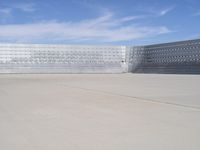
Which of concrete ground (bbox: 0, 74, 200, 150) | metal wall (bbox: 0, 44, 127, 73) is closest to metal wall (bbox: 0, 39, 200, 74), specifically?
metal wall (bbox: 0, 44, 127, 73)

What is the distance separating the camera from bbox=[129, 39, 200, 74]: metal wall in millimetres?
41594

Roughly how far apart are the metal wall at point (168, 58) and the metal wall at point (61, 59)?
10.6ft

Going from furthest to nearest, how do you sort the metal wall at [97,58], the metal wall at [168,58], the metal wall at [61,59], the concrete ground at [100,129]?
the metal wall at [61,59] < the metal wall at [97,58] < the metal wall at [168,58] < the concrete ground at [100,129]

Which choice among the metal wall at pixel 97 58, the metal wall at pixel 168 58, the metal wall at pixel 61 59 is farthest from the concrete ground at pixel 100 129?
the metal wall at pixel 61 59

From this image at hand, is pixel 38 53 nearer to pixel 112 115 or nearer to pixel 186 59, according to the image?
pixel 186 59

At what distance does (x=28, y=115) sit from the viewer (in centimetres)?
587

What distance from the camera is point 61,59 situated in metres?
51.0

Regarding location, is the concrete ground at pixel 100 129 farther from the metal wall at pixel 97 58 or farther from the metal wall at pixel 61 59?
the metal wall at pixel 61 59

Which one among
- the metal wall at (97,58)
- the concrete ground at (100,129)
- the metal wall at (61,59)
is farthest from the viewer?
the metal wall at (61,59)

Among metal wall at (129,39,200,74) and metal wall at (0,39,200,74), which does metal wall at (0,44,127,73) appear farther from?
metal wall at (129,39,200,74)

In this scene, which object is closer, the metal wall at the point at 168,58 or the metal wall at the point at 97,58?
the metal wall at the point at 168,58

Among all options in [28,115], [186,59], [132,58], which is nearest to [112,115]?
[28,115]

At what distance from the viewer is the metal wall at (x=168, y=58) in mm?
41594

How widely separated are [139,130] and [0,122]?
257 cm
